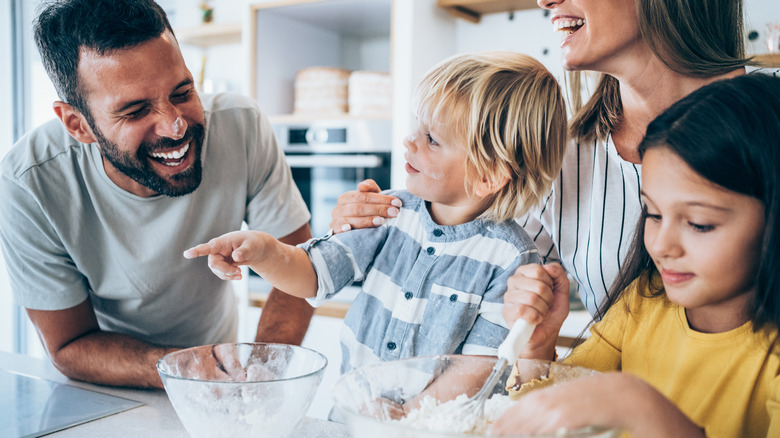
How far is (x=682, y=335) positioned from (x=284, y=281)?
0.62 metres

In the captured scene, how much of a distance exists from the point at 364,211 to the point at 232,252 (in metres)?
0.29

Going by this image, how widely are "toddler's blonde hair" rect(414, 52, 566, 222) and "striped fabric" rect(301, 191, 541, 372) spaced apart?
0.07 meters

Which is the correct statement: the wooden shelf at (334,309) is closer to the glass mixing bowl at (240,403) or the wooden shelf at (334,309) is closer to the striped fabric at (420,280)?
the striped fabric at (420,280)

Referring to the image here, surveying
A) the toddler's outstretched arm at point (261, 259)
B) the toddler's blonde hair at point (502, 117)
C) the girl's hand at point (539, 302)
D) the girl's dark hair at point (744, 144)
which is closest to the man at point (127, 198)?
the toddler's outstretched arm at point (261, 259)

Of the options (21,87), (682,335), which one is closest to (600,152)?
(682,335)

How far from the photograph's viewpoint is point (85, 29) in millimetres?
1146

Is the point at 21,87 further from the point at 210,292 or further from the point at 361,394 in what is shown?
the point at 361,394

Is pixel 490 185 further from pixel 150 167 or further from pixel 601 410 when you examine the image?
pixel 150 167

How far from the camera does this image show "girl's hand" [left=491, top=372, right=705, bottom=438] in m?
0.54

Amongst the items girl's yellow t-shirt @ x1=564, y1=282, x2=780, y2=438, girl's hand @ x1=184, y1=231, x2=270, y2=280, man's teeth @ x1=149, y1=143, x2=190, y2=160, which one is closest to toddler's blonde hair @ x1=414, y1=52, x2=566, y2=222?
girl's yellow t-shirt @ x1=564, y1=282, x2=780, y2=438

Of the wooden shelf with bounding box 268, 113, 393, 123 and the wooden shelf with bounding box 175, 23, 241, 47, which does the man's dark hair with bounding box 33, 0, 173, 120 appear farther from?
the wooden shelf with bounding box 175, 23, 241, 47

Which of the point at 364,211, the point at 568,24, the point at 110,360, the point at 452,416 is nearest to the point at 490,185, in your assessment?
the point at 364,211

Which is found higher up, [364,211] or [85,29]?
[85,29]

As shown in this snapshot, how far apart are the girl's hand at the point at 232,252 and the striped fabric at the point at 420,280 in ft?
0.48
